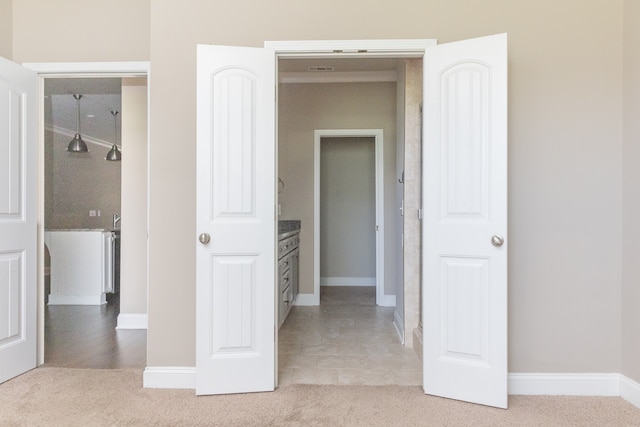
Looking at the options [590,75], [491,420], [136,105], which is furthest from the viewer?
[136,105]

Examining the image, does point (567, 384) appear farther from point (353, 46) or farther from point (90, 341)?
point (90, 341)

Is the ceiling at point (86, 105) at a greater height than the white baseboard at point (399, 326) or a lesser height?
greater

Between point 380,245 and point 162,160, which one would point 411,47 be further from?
point 380,245

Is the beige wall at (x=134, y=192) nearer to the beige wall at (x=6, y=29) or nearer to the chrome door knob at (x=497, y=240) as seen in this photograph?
the beige wall at (x=6, y=29)

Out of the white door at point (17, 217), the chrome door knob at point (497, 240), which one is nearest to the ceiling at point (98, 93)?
the white door at point (17, 217)

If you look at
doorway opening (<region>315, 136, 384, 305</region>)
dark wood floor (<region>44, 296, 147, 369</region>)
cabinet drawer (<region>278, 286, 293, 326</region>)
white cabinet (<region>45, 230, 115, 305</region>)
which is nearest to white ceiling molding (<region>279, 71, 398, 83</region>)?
doorway opening (<region>315, 136, 384, 305</region>)

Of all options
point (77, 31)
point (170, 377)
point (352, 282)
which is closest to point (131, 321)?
point (170, 377)

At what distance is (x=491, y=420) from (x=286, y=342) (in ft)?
5.85

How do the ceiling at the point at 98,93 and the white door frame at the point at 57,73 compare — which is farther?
the ceiling at the point at 98,93

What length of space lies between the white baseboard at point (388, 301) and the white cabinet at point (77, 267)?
11.4ft

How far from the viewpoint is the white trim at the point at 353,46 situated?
2.34 meters

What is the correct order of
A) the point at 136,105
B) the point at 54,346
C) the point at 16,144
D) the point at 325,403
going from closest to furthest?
the point at 325,403
the point at 16,144
the point at 54,346
the point at 136,105

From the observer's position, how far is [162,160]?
240cm

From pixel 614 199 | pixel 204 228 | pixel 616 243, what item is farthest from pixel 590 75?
pixel 204 228
